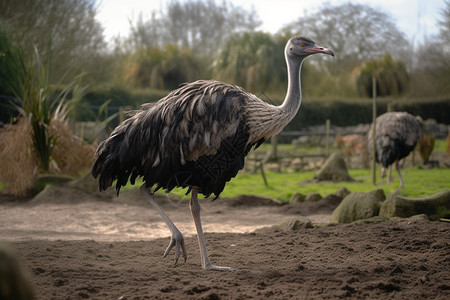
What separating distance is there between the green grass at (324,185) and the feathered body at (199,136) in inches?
209

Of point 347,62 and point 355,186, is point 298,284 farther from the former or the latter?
point 347,62

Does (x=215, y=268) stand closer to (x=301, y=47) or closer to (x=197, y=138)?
(x=197, y=138)

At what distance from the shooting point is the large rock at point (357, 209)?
6.69m

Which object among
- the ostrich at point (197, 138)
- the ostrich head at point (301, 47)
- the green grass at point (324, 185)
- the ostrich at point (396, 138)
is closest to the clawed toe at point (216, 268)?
the ostrich at point (197, 138)

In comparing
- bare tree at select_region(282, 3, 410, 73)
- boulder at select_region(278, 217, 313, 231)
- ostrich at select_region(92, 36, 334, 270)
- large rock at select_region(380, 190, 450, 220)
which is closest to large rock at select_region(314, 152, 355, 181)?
large rock at select_region(380, 190, 450, 220)

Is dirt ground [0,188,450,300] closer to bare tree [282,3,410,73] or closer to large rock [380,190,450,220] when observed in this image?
large rock [380,190,450,220]

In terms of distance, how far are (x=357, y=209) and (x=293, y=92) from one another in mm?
2670

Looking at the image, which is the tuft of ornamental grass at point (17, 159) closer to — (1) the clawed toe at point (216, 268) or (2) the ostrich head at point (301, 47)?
(1) the clawed toe at point (216, 268)

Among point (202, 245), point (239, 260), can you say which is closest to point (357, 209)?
point (239, 260)

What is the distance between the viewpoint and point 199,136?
4.33 m

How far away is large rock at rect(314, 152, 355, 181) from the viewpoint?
40.7ft

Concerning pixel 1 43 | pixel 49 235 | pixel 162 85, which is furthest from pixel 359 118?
pixel 49 235

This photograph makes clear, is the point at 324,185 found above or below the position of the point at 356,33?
below

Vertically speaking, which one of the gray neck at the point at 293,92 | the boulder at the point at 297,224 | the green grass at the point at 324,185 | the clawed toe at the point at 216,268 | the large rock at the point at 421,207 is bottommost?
the green grass at the point at 324,185
